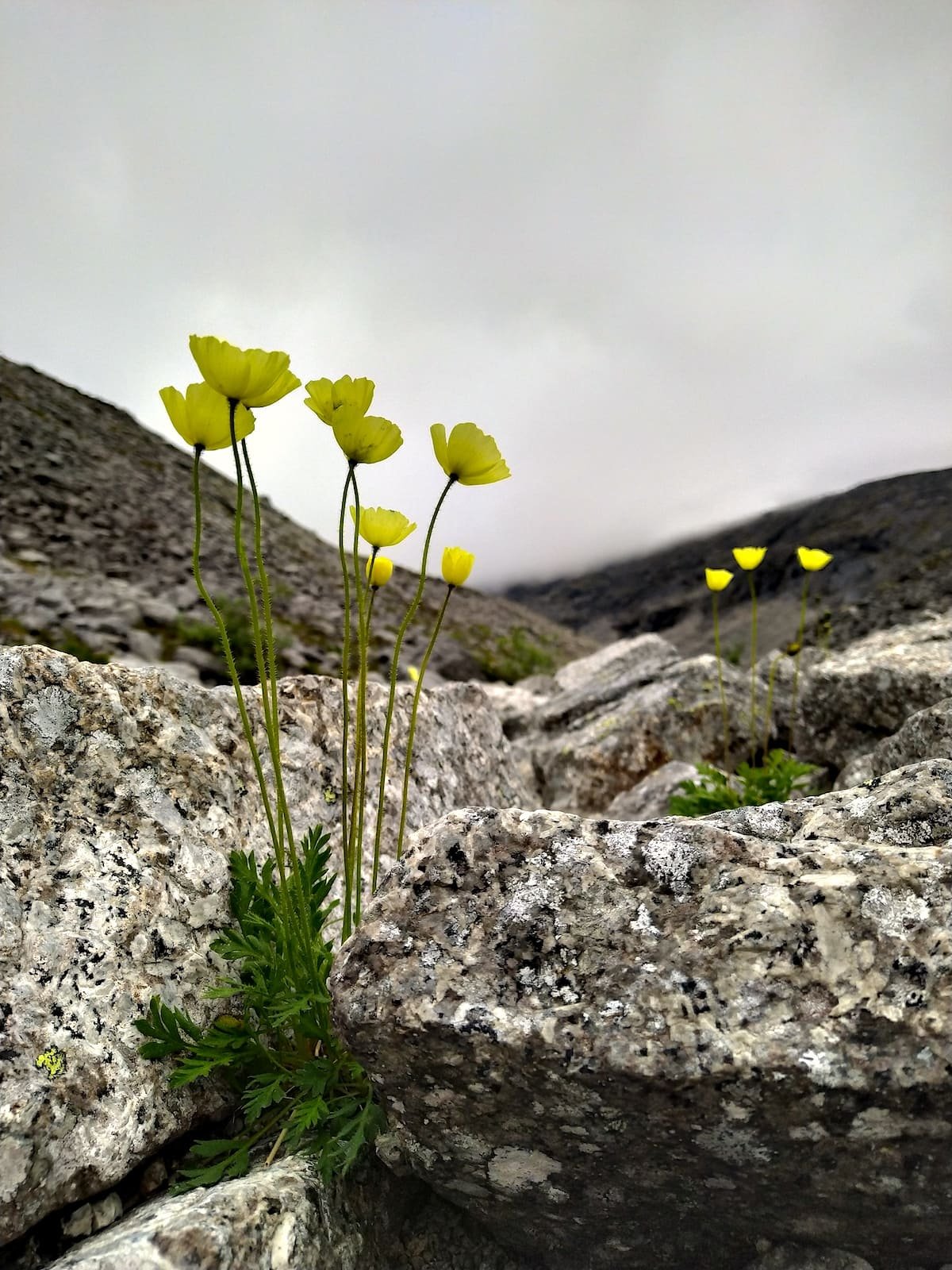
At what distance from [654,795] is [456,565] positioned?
3.76m

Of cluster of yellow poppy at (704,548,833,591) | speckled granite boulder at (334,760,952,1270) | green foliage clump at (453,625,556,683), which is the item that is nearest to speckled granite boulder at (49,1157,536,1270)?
speckled granite boulder at (334,760,952,1270)

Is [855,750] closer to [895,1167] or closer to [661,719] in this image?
[661,719]

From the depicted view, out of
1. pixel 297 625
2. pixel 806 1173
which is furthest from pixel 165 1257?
pixel 297 625

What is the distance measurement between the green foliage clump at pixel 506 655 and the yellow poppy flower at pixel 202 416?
17165 millimetres

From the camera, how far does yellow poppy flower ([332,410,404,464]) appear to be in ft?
6.71

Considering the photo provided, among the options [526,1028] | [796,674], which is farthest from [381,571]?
[796,674]

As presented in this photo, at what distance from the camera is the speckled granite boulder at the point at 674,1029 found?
59.2 inches

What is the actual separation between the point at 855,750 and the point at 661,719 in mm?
2035

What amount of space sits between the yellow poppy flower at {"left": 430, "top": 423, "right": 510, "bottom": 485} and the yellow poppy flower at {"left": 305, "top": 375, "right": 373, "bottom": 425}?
0.75 feet

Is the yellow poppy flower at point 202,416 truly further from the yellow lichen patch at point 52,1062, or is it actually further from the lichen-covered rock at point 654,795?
the lichen-covered rock at point 654,795

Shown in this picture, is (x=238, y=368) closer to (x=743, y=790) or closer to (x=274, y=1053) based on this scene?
(x=274, y=1053)

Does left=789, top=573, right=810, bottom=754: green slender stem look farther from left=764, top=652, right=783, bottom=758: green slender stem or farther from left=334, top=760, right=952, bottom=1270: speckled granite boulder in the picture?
left=334, top=760, right=952, bottom=1270: speckled granite boulder

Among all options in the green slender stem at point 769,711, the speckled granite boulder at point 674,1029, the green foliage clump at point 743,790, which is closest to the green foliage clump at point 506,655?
the green slender stem at point 769,711

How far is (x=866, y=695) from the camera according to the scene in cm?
570
